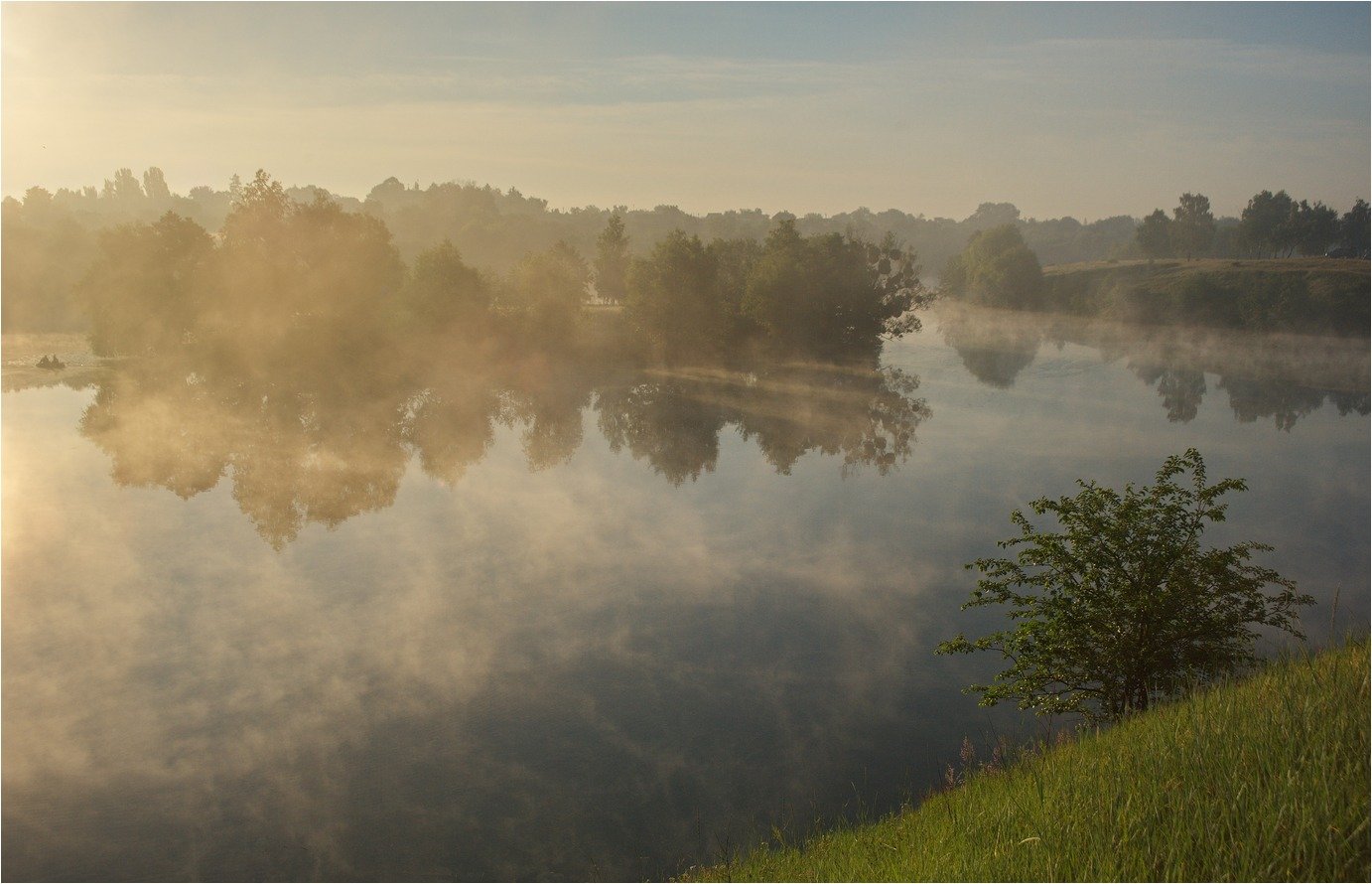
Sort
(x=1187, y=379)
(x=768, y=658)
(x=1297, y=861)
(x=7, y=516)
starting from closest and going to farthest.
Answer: (x=1297, y=861) → (x=768, y=658) → (x=7, y=516) → (x=1187, y=379)

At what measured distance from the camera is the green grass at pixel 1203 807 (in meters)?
6.46

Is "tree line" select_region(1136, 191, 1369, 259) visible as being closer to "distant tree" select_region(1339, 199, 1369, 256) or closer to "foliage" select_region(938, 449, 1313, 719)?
"distant tree" select_region(1339, 199, 1369, 256)

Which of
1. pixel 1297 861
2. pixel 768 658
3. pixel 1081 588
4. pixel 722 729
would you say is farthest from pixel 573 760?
pixel 1297 861

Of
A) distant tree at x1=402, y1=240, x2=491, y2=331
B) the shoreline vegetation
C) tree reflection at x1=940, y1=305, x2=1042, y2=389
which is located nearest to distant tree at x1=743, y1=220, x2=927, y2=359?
the shoreline vegetation

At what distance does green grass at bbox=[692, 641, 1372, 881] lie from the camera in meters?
6.46

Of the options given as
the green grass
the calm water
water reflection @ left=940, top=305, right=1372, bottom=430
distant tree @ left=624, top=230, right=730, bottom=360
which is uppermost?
distant tree @ left=624, top=230, right=730, bottom=360

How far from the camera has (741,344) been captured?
327ft

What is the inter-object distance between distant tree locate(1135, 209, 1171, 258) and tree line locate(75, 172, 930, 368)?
4948 inches

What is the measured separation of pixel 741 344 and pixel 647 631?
74.7 meters

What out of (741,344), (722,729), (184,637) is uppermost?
(741,344)

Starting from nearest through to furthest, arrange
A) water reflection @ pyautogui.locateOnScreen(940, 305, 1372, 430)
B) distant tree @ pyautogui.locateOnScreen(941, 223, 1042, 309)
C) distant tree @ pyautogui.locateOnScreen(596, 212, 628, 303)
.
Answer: water reflection @ pyautogui.locateOnScreen(940, 305, 1372, 430) → distant tree @ pyautogui.locateOnScreen(596, 212, 628, 303) → distant tree @ pyautogui.locateOnScreen(941, 223, 1042, 309)

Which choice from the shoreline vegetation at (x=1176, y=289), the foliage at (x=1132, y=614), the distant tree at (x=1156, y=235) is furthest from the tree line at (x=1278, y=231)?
the foliage at (x=1132, y=614)

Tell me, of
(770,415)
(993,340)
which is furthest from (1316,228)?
(770,415)

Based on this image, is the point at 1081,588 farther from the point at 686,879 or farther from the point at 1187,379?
the point at 1187,379
